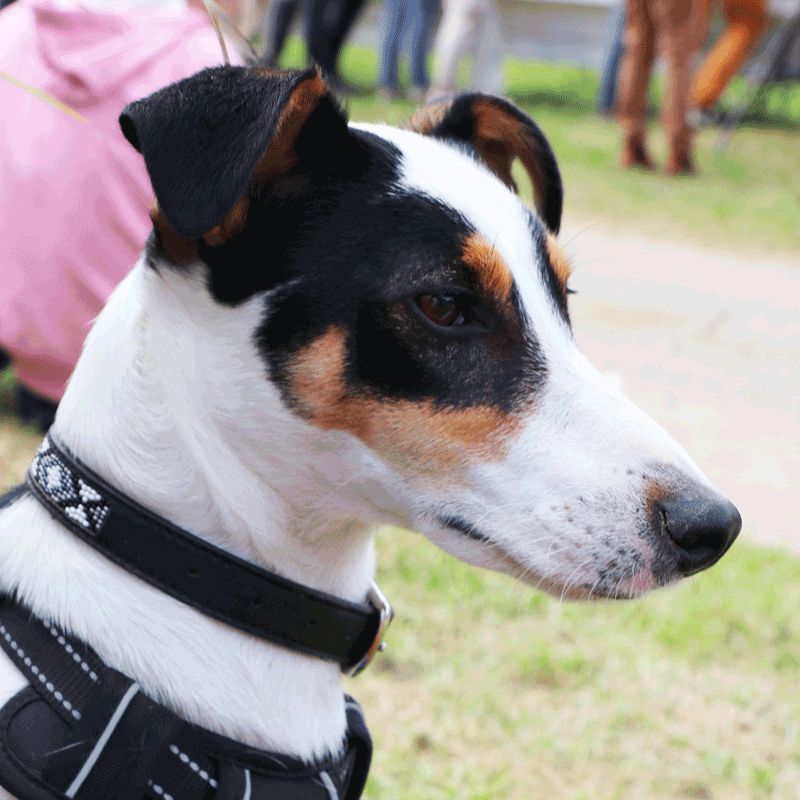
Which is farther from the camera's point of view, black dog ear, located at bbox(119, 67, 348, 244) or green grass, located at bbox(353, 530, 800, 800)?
green grass, located at bbox(353, 530, 800, 800)

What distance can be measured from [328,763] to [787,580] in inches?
98.8

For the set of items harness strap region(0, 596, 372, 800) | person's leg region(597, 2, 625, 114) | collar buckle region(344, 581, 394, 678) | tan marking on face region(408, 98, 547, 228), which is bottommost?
person's leg region(597, 2, 625, 114)

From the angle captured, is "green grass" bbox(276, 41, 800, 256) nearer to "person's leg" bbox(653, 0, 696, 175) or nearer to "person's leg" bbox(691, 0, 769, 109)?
"person's leg" bbox(653, 0, 696, 175)

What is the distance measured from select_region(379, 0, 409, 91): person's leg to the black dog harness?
1219cm

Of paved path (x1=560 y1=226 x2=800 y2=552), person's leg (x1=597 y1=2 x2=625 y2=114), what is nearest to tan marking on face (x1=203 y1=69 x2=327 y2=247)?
paved path (x1=560 y1=226 x2=800 y2=552)

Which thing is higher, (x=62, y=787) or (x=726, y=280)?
(x=62, y=787)

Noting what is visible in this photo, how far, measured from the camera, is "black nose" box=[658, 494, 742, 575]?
1772 millimetres

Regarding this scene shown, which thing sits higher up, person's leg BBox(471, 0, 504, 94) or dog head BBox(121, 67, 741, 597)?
dog head BBox(121, 67, 741, 597)

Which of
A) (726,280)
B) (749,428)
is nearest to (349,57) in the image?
(726,280)

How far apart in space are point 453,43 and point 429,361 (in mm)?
9383

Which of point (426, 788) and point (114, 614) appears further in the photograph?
point (426, 788)

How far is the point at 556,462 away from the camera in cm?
183

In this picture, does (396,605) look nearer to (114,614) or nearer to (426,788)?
(426,788)

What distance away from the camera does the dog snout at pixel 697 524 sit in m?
1.77
